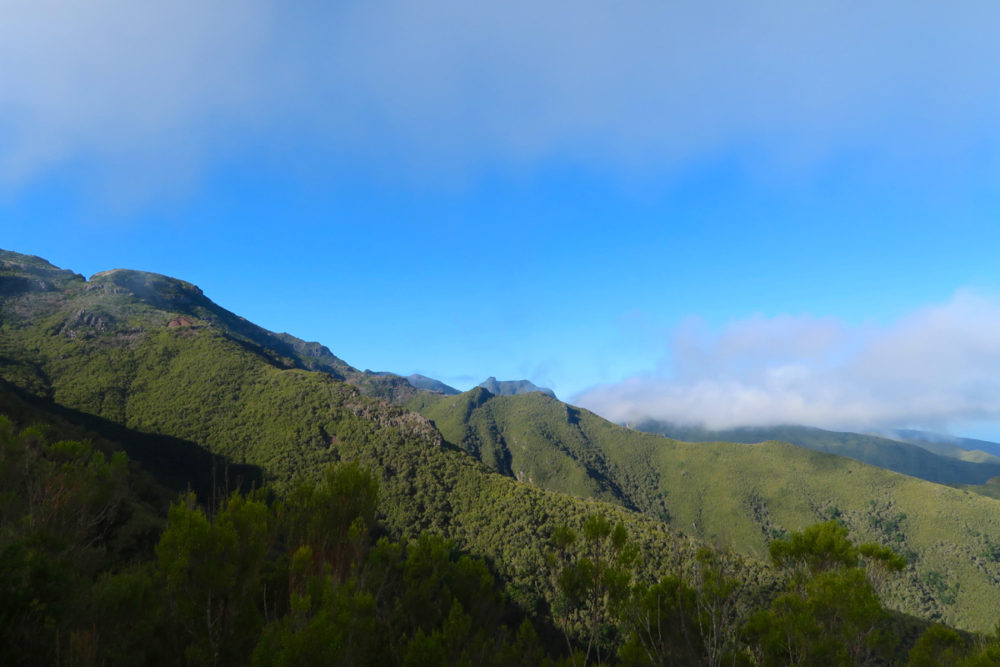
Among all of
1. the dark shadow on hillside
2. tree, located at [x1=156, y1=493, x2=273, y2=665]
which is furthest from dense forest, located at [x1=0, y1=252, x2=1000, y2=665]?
the dark shadow on hillside

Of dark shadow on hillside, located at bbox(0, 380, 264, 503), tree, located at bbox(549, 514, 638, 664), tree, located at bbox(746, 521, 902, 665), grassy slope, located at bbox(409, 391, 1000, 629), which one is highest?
tree, located at bbox(549, 514, 638, 664)

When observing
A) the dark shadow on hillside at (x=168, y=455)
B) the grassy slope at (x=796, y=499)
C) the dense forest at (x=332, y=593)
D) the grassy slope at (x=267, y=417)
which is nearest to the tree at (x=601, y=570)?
the dense forest at (x=332, y=593)

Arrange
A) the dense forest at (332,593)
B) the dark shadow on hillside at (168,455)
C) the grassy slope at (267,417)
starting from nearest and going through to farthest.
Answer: the dense forest at (332,593) → the dark shadow on hillside at (168,455) → the grassy slope at (267,417)

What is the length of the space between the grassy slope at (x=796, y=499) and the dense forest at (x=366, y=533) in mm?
868

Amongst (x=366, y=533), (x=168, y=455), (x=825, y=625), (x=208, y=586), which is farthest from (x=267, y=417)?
(x=825, y=625)

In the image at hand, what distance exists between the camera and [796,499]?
6004 inches

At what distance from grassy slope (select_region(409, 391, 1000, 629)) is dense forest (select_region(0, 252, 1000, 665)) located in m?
0.87

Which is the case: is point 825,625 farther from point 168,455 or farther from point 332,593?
point 168,455

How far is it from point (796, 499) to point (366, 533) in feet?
619

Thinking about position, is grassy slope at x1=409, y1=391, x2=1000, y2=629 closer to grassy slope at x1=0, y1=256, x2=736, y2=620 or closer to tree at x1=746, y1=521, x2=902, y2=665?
grassy slope at x1=0, y1=256, x2=736, y2=620

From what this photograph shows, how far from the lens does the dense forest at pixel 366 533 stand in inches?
310

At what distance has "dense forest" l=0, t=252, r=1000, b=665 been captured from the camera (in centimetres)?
788

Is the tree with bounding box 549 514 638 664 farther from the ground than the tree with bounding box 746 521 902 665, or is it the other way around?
the tree with bounding box 549 514 638 664

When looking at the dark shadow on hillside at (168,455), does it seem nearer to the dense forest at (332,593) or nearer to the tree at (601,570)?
the dense forest at (332,593)
